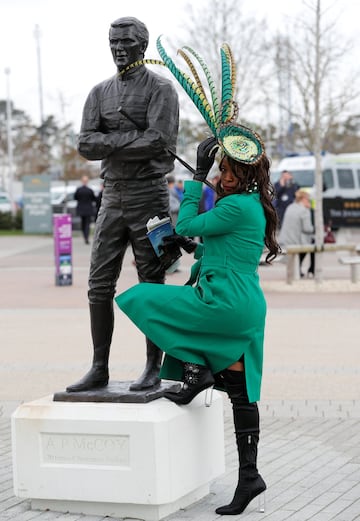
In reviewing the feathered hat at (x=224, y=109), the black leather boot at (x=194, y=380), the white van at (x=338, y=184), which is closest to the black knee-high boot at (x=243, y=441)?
the black leather boot at (x=194, y=380)

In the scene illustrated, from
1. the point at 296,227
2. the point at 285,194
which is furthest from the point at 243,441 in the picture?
the point at 285,194

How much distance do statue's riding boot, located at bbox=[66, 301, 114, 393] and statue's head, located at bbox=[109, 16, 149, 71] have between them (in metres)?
1.32

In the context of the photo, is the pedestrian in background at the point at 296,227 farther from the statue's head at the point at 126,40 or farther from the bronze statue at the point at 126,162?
the statue's head at the point at 126,40

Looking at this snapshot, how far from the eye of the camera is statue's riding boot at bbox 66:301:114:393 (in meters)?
6.17

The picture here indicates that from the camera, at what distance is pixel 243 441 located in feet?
18.8

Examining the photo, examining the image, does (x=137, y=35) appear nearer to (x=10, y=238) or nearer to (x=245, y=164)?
(x=245, y=164)

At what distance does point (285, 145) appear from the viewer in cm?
5325

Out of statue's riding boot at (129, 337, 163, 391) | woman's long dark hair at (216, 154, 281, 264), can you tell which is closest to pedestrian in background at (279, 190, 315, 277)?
statue's riding boot at (129, 337, 163, 391)

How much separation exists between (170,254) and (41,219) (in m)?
28.0

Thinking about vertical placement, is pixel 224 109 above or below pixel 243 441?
above

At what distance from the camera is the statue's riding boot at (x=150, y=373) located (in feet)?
19.6

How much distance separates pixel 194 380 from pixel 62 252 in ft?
40.2

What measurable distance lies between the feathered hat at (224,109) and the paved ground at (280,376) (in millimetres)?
1807

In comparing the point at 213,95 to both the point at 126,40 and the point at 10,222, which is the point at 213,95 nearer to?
the point at 126,40
